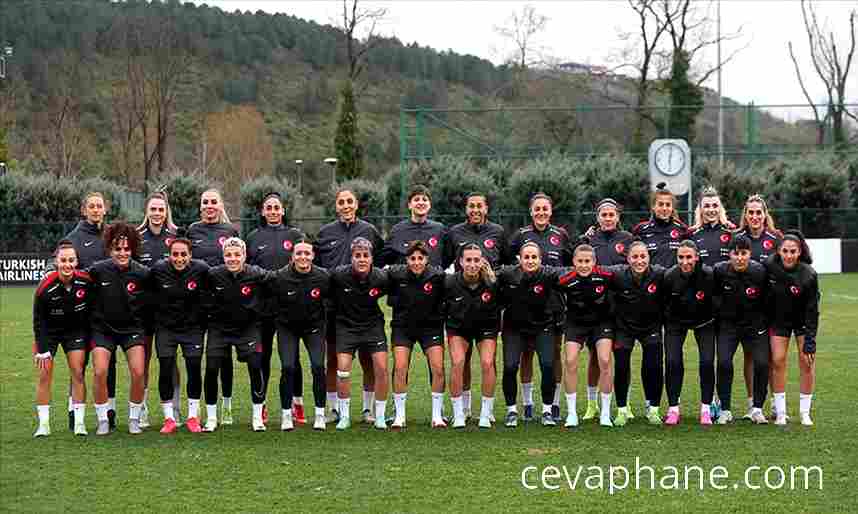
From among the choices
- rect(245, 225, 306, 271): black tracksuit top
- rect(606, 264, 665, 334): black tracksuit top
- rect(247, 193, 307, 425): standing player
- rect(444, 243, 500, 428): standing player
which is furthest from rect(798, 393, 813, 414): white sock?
rect(245, 225, 306, 271): black tracksuit top

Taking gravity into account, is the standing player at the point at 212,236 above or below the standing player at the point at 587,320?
above

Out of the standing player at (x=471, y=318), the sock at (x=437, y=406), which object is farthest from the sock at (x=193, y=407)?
the standing player at (x=471, y=318)

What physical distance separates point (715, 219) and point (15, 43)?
2681 inches

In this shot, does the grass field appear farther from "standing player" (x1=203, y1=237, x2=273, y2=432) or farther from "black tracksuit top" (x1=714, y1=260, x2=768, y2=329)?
"black tracksuit top" (x1=714, y1=260, x2=768, y2=329)

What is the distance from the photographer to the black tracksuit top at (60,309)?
904 centimetres

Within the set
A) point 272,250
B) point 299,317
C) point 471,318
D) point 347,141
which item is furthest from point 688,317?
point 347,141

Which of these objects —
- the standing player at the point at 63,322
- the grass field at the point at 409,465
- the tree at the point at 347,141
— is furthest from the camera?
the tree at the point at 347,141

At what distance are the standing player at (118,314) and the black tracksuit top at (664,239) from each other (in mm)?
4180

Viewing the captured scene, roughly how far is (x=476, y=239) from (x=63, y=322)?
3.43 meters

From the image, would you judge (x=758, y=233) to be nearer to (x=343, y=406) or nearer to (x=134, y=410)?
(x=343, y=406)

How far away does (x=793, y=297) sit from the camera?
9172 millimetres

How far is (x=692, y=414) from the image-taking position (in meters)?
9.91

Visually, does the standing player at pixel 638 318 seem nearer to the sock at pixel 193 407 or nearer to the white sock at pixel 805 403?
the white sock at pixel 805 403

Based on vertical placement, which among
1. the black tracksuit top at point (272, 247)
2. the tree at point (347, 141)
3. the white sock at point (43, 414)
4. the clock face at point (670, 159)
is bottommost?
the white sock at point (43, 414)
